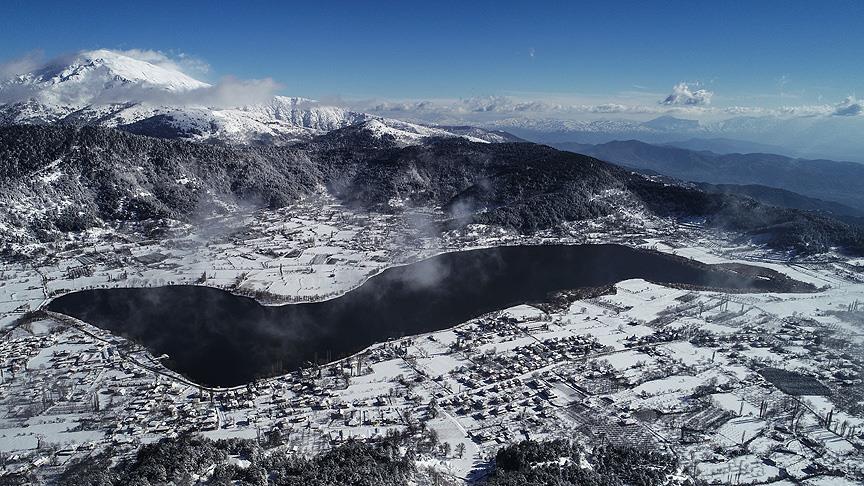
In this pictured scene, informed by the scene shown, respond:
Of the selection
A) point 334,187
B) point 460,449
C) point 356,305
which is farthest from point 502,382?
point 334,187

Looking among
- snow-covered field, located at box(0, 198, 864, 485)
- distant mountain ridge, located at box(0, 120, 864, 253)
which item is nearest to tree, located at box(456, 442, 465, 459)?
snow-covered field, located at box(0, 198, 864, 485)

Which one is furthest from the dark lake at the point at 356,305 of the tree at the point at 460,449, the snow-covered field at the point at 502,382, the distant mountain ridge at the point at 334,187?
the distant mountain ridge at the point at 334,187

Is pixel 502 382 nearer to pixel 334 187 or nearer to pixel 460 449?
pixel 460 449

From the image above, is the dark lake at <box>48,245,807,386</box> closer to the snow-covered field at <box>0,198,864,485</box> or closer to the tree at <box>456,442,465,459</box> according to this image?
the snow-covered field at <box>0,198,864,485</box>

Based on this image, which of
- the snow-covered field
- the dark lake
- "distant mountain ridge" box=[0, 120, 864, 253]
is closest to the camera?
the snow-covered field

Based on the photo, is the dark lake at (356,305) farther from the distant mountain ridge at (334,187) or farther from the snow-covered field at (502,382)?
the distant mountain ridge at (334,187)

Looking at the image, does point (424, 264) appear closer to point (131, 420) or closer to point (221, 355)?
point (221, 355)

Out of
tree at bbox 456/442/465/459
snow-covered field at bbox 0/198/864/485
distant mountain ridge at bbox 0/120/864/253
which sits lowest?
tree at bbox 456/442/465/459

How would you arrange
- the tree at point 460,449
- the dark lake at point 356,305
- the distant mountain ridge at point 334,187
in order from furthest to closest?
the distant mountain ridge at point 334,187
the dark lake at point 356,305
the tree at point 460,449
